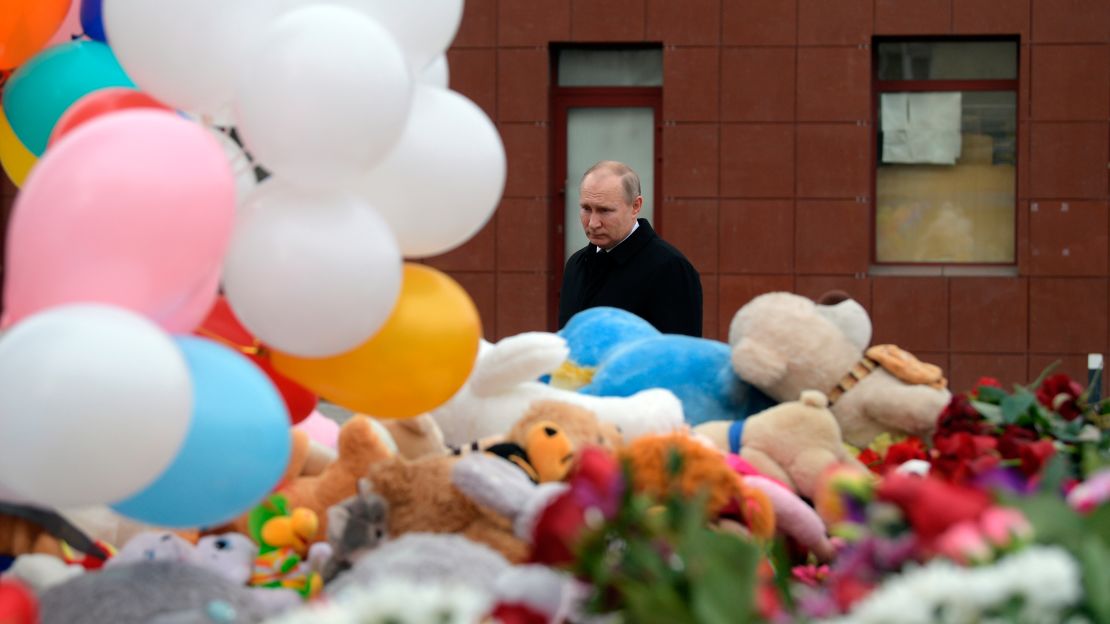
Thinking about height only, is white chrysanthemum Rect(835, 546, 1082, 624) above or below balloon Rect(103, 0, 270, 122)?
below

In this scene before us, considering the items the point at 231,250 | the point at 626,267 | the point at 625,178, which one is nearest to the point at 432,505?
the point at 231,250

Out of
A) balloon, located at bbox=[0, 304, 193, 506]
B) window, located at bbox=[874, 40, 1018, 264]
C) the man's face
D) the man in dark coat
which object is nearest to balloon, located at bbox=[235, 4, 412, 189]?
balloon, located at bbox=[0, 304, 193, 506]

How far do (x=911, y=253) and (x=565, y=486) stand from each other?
883cm

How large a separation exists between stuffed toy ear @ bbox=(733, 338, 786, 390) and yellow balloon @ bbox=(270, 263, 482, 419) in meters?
0.76

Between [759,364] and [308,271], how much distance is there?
1.11 metres

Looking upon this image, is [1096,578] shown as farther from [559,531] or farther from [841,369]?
[841,369]

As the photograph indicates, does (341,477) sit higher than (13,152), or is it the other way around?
(13,152)

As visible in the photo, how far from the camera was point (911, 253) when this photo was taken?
10422 mm

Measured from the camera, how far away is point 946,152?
1040 centimetres

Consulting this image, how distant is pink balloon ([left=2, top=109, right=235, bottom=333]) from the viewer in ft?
5.50

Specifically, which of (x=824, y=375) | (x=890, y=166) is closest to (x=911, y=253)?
(x=890, y=166)

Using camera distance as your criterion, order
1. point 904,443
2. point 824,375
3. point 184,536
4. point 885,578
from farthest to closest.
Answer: point 824,375, point 904,443, point 184,536, point 885,578

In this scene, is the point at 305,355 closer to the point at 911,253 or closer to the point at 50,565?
the point at 50,565

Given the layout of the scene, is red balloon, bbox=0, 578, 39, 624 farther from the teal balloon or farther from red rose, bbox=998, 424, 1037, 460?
red rose, bbox=998, 424, 1037, 460
